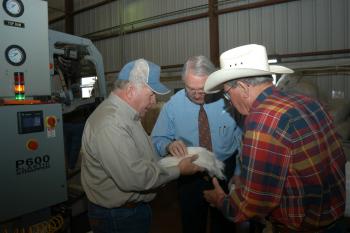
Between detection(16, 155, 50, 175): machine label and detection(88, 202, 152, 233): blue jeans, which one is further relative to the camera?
detection(16, 155, 50, 175): machine label

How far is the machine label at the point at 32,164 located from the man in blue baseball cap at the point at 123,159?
0.65 m

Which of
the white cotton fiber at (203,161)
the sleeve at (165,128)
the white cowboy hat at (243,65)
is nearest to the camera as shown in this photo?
the white cowboy hat at (243,65)

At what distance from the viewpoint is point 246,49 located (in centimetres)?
139

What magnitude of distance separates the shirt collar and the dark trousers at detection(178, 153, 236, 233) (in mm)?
796

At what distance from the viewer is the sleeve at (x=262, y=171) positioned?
1119 mm

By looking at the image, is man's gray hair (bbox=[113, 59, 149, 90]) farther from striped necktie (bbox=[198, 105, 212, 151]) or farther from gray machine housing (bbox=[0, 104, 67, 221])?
gray machine housing (bbox=[0, 104, 67, 221])

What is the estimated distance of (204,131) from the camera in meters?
2.13

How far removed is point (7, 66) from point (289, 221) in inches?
78.0

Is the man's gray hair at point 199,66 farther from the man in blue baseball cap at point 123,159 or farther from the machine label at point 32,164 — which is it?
the machine label at point 32,164

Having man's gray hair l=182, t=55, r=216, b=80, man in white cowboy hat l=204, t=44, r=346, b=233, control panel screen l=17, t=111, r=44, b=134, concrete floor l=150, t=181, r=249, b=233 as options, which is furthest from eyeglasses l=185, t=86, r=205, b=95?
concrete floor l=150, t=181, r=249, b=233

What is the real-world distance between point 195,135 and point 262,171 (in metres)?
1.02

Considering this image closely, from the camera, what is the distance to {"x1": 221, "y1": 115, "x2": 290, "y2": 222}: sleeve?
112 cm

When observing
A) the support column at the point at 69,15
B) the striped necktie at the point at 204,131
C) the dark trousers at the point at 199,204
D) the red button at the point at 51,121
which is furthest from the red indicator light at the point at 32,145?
the support column at the point at 69,15

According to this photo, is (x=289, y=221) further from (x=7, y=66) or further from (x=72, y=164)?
(x=72, y=164)
